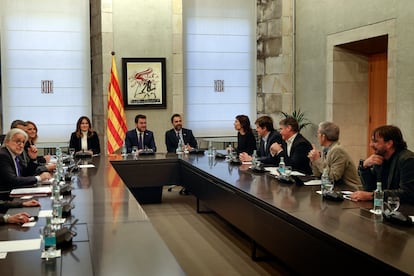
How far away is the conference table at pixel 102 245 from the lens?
7.38 ft

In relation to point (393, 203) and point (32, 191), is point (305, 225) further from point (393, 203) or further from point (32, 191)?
point (32, 191)

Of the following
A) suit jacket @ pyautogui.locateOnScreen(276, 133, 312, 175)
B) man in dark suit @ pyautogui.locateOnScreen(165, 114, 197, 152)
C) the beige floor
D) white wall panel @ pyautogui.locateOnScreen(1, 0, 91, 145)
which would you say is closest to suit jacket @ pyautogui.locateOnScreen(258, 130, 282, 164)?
suit jacket @ pyautogui.locateOnScreen(276, 133, 312, 175)

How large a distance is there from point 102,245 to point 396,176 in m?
2.12

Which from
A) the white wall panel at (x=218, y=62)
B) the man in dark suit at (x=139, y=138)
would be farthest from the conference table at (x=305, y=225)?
the white wall panel at (x=218, y=62)

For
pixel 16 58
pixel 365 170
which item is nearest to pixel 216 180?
pixel 365 170

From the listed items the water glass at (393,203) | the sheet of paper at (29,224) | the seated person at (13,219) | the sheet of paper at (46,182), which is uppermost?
the water glass at (393,203)

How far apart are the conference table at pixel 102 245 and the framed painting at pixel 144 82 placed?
460 cm

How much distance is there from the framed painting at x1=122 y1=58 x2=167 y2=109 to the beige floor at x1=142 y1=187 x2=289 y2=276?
2148mm

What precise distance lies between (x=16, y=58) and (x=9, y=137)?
4.25 meters

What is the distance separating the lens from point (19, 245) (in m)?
2.62

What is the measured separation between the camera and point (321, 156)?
15.7 feet

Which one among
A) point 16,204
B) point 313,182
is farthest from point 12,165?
point 313,182

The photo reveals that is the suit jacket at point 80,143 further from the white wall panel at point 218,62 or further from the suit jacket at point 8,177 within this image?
the suit jacket at point 8,177

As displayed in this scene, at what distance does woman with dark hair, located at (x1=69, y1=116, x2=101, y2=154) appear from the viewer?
7281mm
